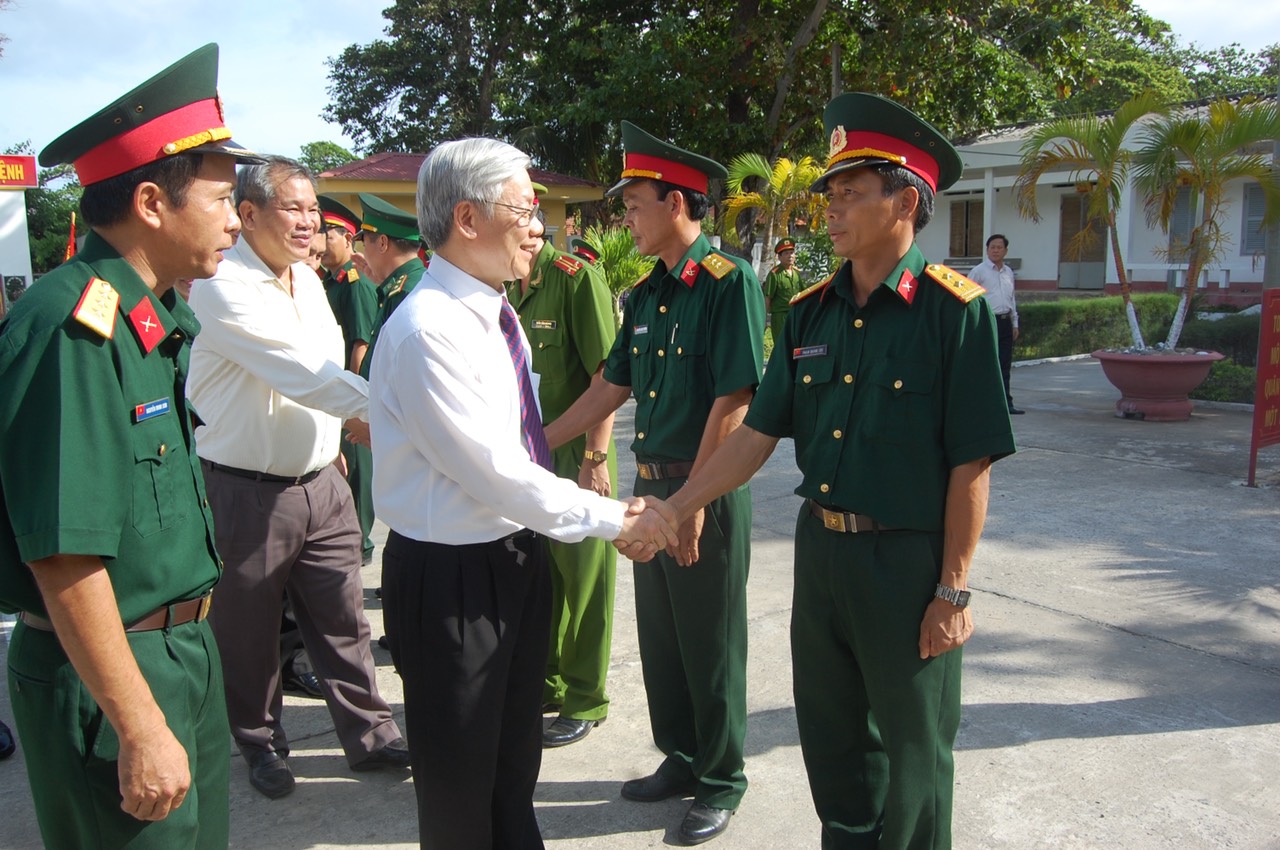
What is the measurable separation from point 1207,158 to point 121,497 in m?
10.9

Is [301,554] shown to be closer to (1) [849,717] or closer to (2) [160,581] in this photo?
(2) [160,581]

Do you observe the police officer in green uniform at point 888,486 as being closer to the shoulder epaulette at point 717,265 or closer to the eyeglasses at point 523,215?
the shoulder epaulette at point 717,265

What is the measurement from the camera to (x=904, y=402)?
2373 millimetres

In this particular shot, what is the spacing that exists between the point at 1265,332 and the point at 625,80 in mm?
10264

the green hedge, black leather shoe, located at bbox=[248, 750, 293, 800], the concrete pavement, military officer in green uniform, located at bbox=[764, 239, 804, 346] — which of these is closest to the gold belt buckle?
the concrete pavement

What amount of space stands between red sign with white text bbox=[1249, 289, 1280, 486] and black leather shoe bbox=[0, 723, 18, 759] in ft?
23.9

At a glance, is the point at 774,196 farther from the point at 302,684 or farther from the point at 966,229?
the point at 966,229

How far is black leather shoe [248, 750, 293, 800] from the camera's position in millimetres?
3346

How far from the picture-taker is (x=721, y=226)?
16094mm

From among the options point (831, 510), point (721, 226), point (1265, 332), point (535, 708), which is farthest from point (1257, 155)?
point (535, 708)

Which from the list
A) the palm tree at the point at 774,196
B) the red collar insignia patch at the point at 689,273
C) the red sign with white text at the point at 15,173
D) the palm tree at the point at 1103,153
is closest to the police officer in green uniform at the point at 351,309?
the red collar insignia patch at the point at 689,273

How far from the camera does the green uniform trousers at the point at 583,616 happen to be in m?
3.77

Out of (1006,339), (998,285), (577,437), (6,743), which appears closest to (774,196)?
(998,285)

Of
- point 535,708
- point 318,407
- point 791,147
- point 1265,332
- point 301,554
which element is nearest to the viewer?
point 535,708
